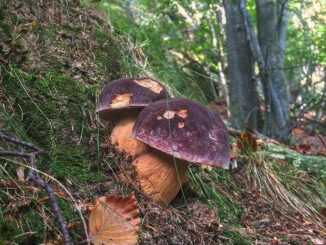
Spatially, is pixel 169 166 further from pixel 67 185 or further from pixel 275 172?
pixel 275 172

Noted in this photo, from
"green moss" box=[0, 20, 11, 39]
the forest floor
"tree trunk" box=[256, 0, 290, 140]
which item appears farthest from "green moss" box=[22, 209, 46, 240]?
"tree trunk" box=[256, 0, 290, 140]

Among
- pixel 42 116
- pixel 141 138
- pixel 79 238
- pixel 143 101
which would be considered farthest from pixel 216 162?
pixel 42 116

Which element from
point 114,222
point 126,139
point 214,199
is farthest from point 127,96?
point 214,199

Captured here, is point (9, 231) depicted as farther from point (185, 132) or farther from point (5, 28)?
point (5, 28)

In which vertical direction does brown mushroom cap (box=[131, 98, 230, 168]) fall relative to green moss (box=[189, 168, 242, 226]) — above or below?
above

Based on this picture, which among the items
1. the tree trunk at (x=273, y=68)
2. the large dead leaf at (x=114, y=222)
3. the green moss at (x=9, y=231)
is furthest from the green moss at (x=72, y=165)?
the tree trunk at (x=273, y=68)

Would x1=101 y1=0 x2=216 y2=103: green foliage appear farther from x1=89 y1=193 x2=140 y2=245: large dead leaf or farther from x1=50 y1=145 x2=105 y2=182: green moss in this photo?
x1=89 y1=193 x2=140 y2=245: large dead leaf

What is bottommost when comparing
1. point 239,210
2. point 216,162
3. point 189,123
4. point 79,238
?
point 239,210
